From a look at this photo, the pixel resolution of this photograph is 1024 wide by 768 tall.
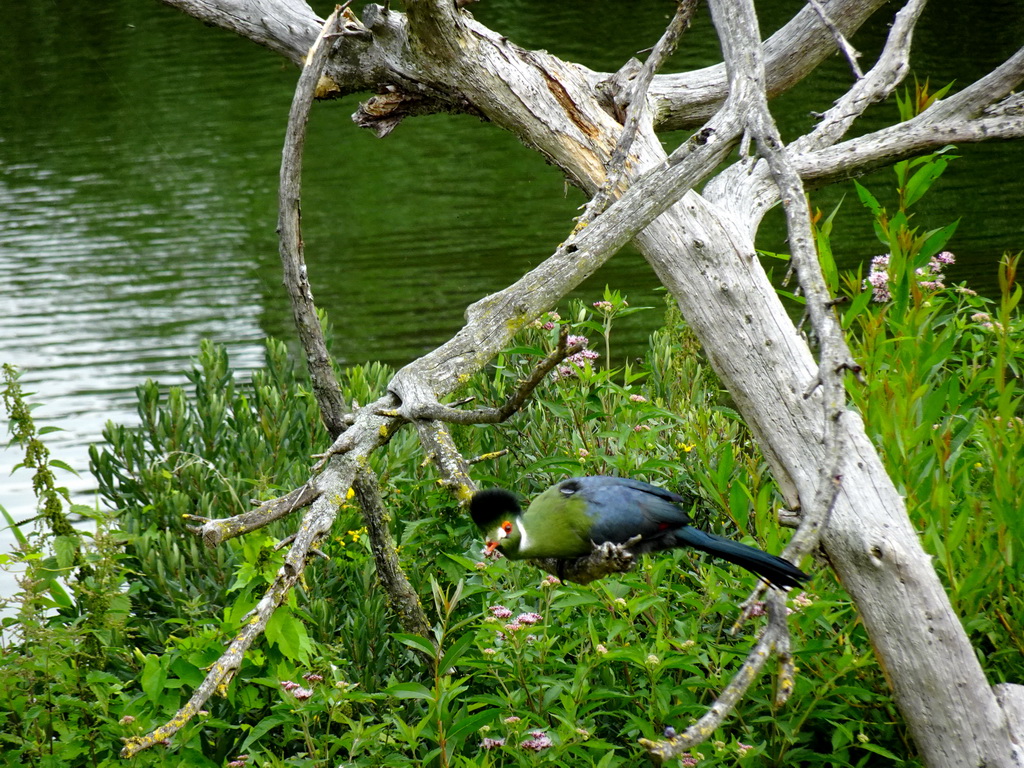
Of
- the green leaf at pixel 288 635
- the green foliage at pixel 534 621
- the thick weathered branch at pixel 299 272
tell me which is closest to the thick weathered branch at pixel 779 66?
the green foliage at pixel 534 621

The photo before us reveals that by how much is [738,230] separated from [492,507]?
1.65m

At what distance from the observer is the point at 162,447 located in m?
4.77

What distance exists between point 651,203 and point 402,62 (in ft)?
4.97

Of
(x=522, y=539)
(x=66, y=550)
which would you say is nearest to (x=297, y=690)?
(x=522, y=539)

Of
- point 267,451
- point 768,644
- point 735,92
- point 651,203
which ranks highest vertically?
point 735,92

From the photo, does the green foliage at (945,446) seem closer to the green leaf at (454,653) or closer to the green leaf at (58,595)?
the green leaf at (454,653)

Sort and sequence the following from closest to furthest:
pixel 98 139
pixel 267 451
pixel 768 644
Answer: pixel 768 644
pixel 267 451
pixel 98 139

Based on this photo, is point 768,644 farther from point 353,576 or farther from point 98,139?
point 98,139

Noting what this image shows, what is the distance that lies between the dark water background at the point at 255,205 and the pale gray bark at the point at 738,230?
4.05 metres

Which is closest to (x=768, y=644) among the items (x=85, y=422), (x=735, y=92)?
(x=735, y=92)

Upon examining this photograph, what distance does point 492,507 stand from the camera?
2.25 meters

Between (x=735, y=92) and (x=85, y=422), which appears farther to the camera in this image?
(x=85, y=422)

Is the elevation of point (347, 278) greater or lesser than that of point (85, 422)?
greater

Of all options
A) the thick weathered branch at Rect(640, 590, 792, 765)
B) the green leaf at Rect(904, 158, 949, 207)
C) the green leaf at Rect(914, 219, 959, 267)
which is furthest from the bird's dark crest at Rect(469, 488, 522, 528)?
the green leaf at Rect(904, 158, 949, 207)
